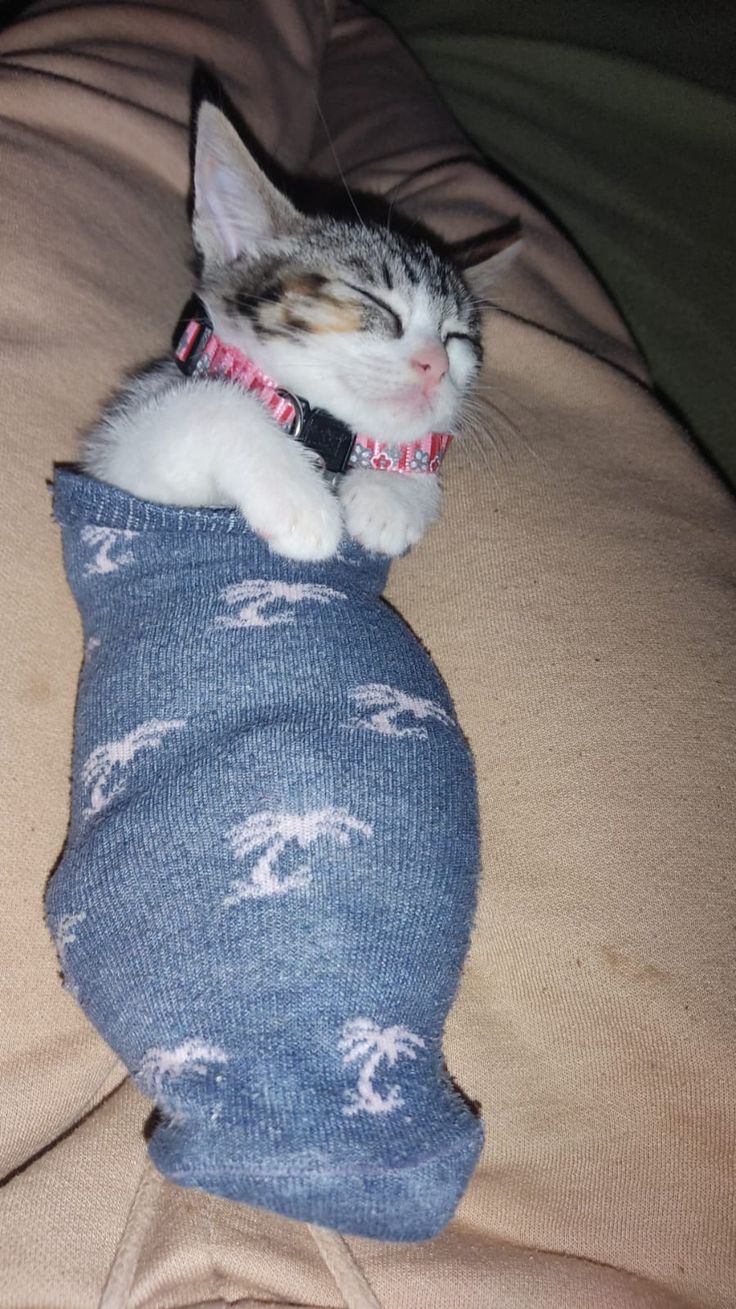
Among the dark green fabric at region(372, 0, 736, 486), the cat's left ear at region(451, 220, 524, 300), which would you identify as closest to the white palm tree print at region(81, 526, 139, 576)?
the cat's left ear at region(451, 220, 524, 300)

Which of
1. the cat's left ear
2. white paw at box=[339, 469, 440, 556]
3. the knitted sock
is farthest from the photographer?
the cat's left ear

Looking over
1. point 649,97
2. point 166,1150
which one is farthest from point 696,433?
point 166,1150

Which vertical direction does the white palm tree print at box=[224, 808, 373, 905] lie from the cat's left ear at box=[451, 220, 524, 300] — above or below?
below

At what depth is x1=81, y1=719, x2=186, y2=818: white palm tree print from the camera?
34.9 inches

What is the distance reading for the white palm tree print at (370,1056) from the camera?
0.80 meters

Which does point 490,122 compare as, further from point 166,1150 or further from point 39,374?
point 166,1150

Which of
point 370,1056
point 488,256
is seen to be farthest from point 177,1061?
point 488,256

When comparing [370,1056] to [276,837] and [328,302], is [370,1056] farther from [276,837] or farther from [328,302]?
[328,302]

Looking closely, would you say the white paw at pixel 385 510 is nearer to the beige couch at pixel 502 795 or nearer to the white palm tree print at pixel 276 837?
the beige couch at pixel 502 795

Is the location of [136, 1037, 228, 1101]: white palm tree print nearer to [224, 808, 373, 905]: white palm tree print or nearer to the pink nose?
[224, 808, 373, 905]: white palm tree print

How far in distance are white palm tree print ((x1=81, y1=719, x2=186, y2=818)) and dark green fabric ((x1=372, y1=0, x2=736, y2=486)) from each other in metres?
1.06

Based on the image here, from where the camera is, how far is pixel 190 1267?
34.1 inches

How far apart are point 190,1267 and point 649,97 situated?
67.5 inches

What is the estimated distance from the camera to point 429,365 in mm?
1105
